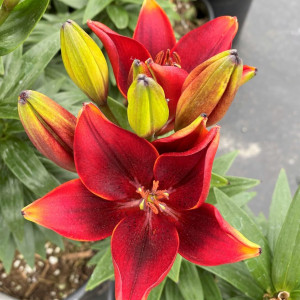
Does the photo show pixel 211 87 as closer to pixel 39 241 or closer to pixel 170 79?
pixel 170 79

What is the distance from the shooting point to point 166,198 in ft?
1.93

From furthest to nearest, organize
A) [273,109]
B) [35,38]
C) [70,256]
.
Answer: [273,109], [70,256], [35,38]

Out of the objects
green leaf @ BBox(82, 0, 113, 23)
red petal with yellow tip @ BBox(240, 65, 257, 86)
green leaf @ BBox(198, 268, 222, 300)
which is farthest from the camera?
green leaf @ BBox(82, 0, 113, 23)

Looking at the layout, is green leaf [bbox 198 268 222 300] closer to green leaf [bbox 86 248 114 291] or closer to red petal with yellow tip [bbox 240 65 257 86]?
green leaf [bbox 86 248 114 291]

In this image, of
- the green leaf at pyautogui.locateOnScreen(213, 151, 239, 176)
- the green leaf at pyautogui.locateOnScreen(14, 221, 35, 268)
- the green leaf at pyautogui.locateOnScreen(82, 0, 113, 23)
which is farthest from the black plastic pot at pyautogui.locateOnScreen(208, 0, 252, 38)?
the green leaf at pyautogui.locateOnScreen(14, 221, 35, 268)

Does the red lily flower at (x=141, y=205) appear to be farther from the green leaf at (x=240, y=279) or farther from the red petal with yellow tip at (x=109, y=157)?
the green leaf at (x=240, y=279)

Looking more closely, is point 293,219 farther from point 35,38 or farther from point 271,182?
point 271,182

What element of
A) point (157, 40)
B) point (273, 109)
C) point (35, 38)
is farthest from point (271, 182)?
point (157, 40)

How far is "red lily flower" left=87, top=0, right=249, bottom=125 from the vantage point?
23.4 inches

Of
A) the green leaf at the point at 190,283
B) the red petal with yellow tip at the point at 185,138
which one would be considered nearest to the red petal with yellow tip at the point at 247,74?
the red petal with yellow tip at the point at 185,138

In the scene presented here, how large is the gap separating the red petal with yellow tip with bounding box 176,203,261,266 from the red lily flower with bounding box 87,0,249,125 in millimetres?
156

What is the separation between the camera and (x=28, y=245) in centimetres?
110

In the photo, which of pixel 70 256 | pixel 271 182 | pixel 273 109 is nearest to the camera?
pixel 70 256

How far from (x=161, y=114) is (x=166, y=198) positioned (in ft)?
0.44
